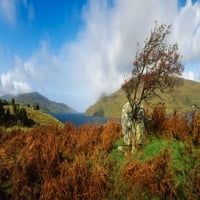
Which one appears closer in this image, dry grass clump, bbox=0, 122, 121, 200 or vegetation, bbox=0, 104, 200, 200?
dry grass clump, bbox=0, 122, 121, 200

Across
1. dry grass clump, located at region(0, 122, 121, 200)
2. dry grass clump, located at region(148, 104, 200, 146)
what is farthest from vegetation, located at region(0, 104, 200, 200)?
dry grass clump, located at region(148, 104, 200, 146)

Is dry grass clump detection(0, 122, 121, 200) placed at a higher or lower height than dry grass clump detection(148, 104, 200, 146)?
lower

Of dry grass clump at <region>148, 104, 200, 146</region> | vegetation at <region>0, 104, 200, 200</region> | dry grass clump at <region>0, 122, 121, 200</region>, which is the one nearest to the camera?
dry grass clump at <region>0, 122, 121, 200</region>

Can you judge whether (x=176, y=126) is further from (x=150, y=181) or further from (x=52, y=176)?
(x=52, y=176)

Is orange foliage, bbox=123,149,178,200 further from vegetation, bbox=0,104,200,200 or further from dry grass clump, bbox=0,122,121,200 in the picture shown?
dry grass clump, bbox=0,122,121,200

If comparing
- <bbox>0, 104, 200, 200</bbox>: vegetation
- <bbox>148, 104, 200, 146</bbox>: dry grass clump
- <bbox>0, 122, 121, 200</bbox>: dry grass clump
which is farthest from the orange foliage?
<bbox>148, 104, 200, 146</bbox>: dry grass clump

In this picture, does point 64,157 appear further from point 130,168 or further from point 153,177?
point 153,177

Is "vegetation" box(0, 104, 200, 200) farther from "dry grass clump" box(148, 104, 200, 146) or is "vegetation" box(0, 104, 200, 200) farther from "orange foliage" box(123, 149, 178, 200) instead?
"dry grass clump" box(148, 104, 200, 146)

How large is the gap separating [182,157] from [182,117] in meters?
3.67

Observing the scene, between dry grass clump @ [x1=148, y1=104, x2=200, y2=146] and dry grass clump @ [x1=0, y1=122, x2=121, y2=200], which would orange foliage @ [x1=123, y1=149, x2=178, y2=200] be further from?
dry grass clump @ [x1=148, y1=104, x2=200, y2=146]

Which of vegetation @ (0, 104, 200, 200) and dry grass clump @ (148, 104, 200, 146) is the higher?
dry grass clump @ (148, 104, 200, 146)

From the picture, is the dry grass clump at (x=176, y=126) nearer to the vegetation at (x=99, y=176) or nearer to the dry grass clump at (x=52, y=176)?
the vegetation at (x=99, y=176)

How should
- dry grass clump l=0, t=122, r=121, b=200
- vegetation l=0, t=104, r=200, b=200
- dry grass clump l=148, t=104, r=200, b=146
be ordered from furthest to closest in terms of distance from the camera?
dry grass clump l=148, t=104, r=200, b=146 < vegetation l=0, t=104, r=200, b=200 < dry grass clump l=0, t=122, r=121, b=200

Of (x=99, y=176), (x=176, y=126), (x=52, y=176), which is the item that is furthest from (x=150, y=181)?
(x=176, y=126)
